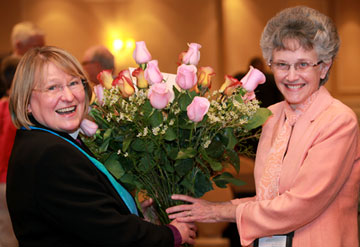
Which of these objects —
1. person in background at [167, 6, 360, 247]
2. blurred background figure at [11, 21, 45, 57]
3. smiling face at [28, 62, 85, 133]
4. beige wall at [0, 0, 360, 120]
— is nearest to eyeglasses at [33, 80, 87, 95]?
smiling face at [28, 62, 85, 133]

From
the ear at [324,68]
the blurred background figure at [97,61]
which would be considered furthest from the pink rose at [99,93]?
the blurred background figure at [97,61]

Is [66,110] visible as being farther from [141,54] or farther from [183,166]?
[183,166]

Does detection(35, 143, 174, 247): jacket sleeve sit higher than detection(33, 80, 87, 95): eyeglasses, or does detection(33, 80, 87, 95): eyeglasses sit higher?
detection(33, 80, 87, 95): eyeglasses

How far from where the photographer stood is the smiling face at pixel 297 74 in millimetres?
1609

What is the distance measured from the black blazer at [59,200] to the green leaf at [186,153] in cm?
27

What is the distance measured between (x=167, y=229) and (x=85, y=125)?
19.4 inches

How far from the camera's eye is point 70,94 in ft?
5.30

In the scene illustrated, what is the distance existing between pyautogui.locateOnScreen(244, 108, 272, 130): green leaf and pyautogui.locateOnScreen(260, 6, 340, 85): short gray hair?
0.80 ft

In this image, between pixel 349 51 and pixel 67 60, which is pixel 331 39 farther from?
pixel 349 51

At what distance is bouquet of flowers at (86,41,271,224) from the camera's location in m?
1.52

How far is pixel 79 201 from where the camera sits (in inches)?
56.4

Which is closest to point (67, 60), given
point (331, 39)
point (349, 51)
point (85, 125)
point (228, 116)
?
point (85, 125)

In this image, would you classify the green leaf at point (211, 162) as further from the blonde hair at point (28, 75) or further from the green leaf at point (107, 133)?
the blonde hair at point (28, 75)

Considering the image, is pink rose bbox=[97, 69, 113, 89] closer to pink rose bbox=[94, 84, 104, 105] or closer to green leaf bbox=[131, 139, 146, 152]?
pink rose bbox=[94, 84, 104, 105]
